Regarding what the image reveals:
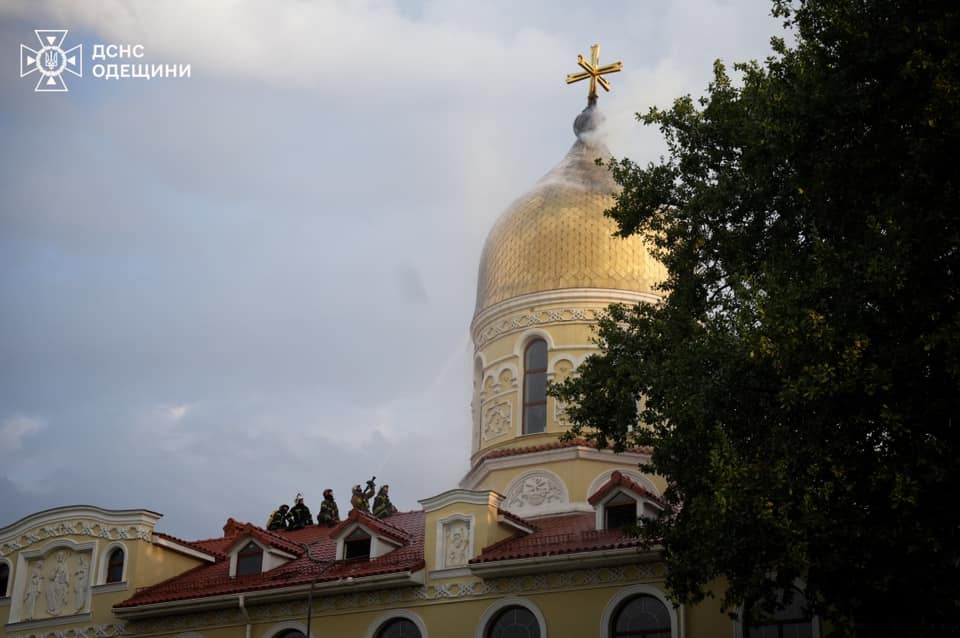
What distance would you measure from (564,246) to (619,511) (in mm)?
9844

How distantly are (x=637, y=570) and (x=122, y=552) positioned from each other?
1406 cm

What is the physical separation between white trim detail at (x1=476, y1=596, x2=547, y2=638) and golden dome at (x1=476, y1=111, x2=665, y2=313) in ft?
34.3

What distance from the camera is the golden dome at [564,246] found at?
35.6 m

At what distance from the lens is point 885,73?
18.5 meters

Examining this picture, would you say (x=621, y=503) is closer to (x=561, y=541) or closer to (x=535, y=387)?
(x=561, y=541)

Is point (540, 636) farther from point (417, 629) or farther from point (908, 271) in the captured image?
Result: point (908, 271)

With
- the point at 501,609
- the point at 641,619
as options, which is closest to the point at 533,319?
the point at 501,609

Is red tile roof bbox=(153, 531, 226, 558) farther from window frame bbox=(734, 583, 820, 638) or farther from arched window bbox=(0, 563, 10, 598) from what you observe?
window frame bbox=(734, 583, 820, 638)

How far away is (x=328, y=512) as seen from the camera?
36562mm

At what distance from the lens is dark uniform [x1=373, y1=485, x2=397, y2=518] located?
118 feet

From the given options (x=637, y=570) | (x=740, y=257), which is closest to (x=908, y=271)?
(x=740, y=257)

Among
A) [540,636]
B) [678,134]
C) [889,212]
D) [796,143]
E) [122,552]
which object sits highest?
[678,134]

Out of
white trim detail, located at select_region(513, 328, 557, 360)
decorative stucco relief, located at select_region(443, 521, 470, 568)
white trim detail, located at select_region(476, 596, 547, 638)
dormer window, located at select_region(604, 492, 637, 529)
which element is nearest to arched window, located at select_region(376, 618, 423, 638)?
decorative stucco relief, located at select_region(443, 521, 470, 568)

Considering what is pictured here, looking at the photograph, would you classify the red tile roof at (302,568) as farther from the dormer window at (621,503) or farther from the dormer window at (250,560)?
the dormer window at (621,503)
